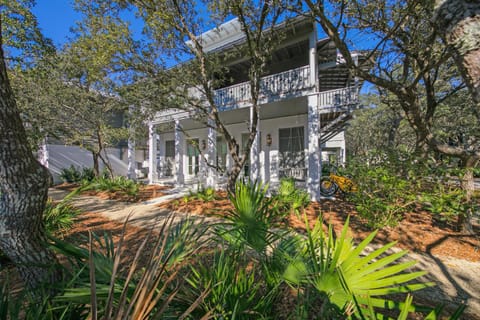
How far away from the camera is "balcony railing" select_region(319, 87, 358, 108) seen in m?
7.18

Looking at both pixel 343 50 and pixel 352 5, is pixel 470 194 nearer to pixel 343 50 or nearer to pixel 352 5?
pixel 343 50

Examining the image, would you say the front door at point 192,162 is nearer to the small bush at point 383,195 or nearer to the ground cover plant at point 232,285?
the small bush at point 383,195

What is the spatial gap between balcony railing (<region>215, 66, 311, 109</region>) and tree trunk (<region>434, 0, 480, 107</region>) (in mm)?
6148

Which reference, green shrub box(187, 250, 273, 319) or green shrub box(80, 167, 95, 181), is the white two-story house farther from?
green shrub box(187, 250, 273, 319)

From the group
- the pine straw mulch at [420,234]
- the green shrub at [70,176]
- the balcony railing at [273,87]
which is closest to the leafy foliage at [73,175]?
the green shrub at [70,176]

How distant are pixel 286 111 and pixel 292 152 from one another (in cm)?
210

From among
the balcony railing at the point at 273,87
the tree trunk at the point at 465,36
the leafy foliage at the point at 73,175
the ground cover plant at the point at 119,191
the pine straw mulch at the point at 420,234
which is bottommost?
the pine straw mulch at the point at 420,234

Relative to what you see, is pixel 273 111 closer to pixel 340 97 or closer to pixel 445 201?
pixel 340 97

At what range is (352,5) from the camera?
190 inches

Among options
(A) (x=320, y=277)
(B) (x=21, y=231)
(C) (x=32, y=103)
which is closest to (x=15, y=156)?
(B) (x=21, y=231)

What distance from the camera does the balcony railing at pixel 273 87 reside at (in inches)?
302

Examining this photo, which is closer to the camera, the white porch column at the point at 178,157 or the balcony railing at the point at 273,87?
the balcony railing at the point at 273,87

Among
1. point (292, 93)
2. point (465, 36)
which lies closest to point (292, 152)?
point (292, 93)

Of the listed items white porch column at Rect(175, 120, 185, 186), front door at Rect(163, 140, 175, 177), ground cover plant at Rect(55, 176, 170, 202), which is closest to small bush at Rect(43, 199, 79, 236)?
ground cover plant at Rect(55, 176, 170, 202)
